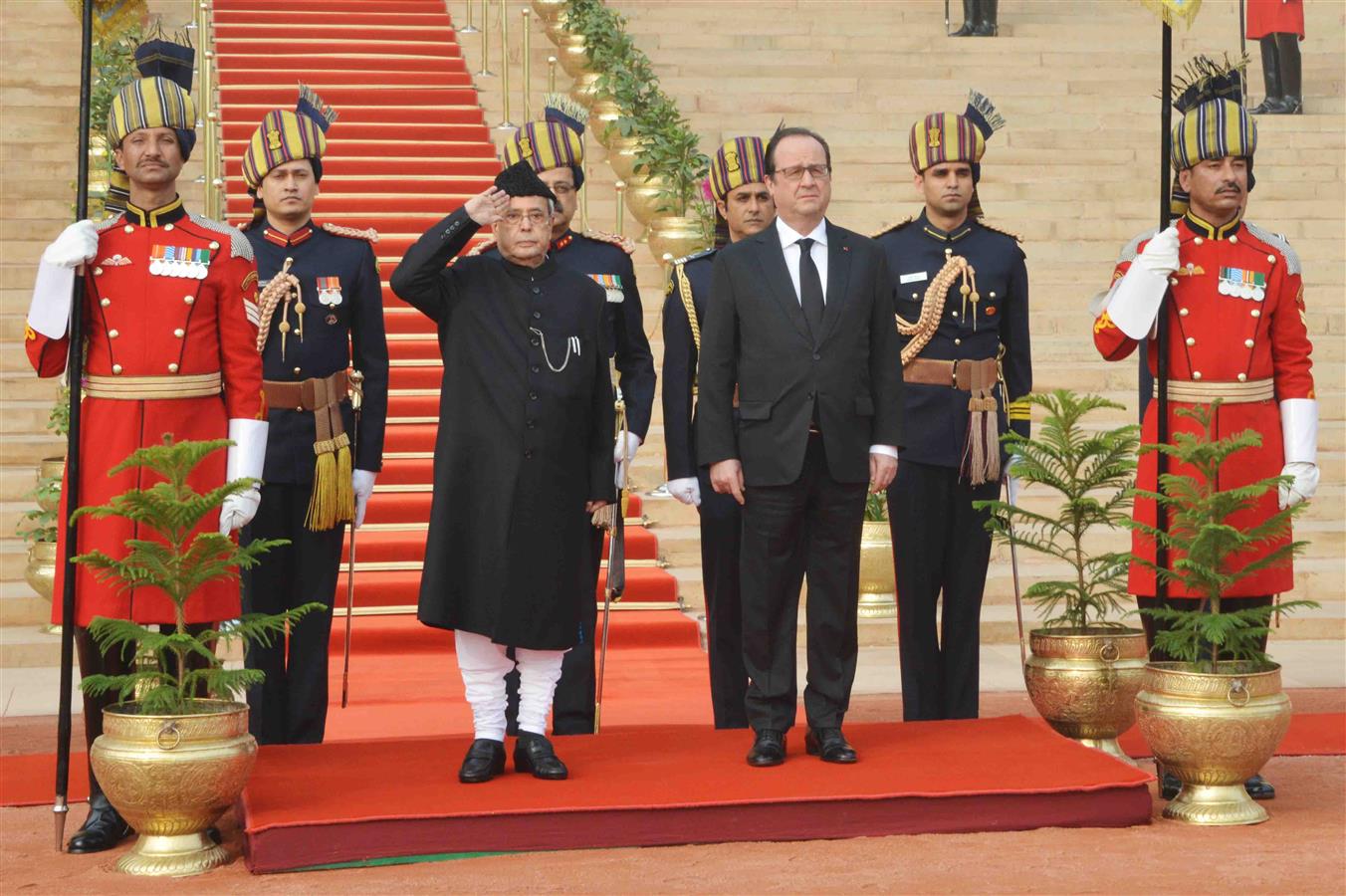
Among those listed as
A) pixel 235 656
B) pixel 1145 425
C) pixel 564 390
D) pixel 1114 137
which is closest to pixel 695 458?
pixel 564 390

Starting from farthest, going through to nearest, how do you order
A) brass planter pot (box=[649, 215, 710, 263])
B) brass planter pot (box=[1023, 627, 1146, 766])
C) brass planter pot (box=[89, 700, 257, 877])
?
brass planter pot (box=[649, 215, 710, 263]) → brass planter pot (box=[1023, 627, 1146, 766]) → brass planter pot (box=[89, 700, 257, 877])

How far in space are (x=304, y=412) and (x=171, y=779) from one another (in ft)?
4.31

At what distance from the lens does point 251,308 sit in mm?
4672

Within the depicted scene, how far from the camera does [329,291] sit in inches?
205

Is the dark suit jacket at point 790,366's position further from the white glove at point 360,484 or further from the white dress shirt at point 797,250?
the white glove at point 360,484

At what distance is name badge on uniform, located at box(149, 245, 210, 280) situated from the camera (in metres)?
4.51

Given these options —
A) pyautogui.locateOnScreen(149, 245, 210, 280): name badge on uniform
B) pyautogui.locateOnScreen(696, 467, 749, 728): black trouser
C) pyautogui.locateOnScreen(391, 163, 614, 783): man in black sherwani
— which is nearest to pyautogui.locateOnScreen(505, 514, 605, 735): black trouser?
pyautogui.locateOnScreen(696, 467, 749, 728): black trouser

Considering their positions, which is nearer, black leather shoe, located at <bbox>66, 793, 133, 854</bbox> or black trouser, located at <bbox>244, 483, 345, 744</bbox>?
black leather shoe, located at <bbox>66, 793, 133, 854</bbox>

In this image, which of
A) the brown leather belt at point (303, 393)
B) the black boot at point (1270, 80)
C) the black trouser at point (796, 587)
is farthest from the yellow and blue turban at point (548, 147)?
the black boot at point (1270, 80)

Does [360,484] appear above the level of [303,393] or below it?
below

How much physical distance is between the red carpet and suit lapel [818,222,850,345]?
1.09m

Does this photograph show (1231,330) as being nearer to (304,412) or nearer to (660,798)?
(660,798)

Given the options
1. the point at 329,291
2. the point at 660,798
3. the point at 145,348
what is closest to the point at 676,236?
the point at 329,291

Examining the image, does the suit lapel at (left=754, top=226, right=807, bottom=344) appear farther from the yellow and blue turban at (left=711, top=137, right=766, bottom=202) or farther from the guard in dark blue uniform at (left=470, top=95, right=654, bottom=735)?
the guard in dark blue uniform at (left=470, top=95, right=654, bottom=735)
